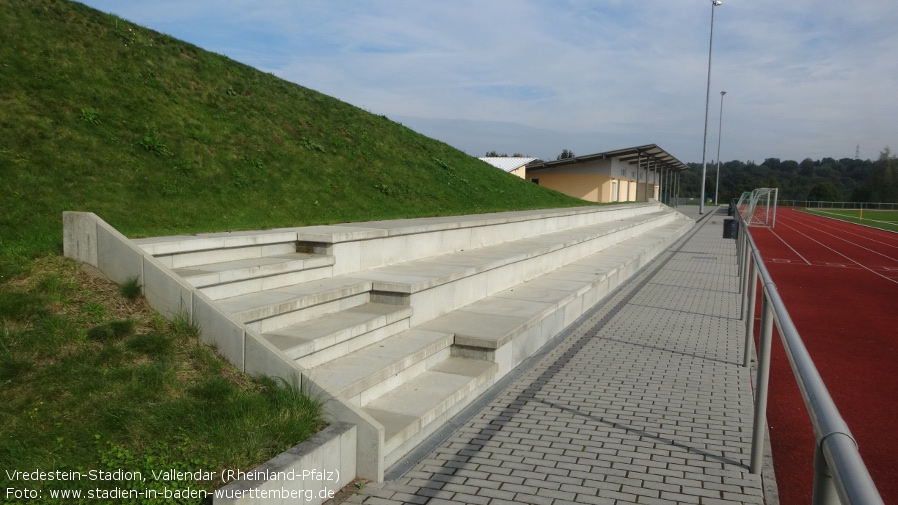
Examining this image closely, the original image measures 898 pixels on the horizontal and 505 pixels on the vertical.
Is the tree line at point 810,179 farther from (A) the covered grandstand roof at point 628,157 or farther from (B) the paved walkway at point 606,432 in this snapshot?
(B) the paved walkway at point 606,432

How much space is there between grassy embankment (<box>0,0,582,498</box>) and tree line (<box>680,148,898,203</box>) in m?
98.1

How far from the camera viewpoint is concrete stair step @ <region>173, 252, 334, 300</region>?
5371 millimetres

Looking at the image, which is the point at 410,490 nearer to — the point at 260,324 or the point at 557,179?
the point at 260,324

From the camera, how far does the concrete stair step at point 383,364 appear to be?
4.76m

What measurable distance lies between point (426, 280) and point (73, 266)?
3345 mm

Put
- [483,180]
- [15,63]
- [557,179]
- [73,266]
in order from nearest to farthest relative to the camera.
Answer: [73,266] → [15,63] → [483,180] → [557,179]

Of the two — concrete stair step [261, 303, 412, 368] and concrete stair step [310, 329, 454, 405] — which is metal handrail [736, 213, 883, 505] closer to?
concrete stair step [310, 329, 454, 405]

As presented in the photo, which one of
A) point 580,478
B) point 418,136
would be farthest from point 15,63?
point 418,136

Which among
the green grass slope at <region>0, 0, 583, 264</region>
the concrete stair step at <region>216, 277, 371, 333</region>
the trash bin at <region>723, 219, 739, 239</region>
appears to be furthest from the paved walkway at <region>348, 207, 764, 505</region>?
the trash bin at <region>723, 219, 739, 239</region>

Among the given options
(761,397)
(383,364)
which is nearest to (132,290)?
(383,364)

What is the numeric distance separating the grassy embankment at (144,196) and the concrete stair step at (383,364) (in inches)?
22.4

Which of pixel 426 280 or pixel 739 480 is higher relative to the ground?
pixel 426 280

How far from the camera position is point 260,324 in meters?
5.16

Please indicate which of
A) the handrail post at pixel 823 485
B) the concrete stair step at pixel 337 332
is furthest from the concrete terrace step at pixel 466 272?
the handrail post at pixel 823 485
